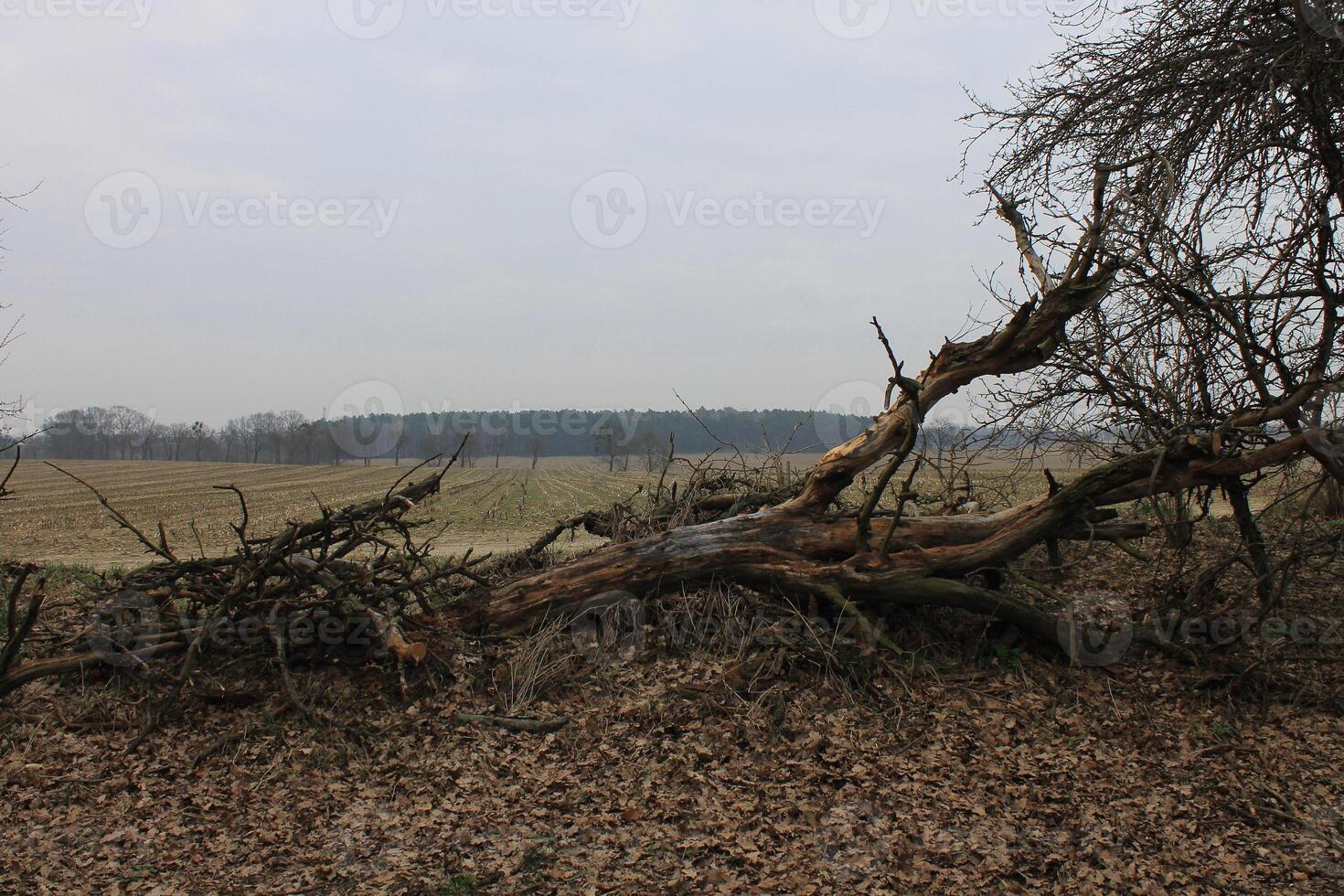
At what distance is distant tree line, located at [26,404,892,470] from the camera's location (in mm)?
9062

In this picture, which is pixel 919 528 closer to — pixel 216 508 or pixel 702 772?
pixel 702 772

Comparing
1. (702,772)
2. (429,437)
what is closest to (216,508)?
(429,437)

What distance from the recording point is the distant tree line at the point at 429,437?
906 cm

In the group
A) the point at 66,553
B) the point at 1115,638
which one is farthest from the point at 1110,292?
the point at 66,553

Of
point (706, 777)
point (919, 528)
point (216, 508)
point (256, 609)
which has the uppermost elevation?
point (919, 528)

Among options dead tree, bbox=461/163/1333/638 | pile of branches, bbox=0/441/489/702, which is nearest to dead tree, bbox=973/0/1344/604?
dead tree, bbox=461/163/1333/638

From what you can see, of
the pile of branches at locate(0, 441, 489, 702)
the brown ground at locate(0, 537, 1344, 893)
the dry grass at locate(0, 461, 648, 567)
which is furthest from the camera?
the dry grass at locate(0, 461, 648, 567)

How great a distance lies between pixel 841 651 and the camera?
5.98m

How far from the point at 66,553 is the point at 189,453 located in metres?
91.8

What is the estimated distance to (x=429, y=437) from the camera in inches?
2045

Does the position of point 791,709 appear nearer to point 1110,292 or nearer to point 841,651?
point 841,651

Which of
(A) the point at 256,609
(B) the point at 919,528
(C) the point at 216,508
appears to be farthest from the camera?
(C) the point at 216,508

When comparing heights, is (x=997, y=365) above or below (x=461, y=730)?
above

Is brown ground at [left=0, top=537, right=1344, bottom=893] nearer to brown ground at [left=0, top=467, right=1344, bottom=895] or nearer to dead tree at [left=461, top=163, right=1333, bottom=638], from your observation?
brown ground at [left=0, top=467, right=1344, bottom=895]
